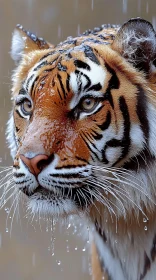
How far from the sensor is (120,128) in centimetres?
218

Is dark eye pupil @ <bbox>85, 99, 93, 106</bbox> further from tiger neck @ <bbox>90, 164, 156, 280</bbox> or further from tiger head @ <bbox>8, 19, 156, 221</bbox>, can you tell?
tiger neck @ <bbox>90, 164, 156, 280</bbox>

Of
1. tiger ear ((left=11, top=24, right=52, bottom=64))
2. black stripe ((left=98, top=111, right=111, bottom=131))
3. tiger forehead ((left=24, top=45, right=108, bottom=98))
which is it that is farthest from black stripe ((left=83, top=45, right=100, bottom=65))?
tiger ear ((left=11, top=24, right=52, bottom=64))

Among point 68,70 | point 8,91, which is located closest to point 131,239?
point 68,70

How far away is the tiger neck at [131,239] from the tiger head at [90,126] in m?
0.05

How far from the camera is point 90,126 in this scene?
2.16m

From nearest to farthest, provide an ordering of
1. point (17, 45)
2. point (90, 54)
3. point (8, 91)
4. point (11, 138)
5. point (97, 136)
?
point (97, 136)
point (90, 54)
point (11, 138)
point (17, 45)
point (8, 91)

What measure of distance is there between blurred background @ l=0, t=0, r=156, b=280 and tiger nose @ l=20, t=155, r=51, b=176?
4720mm

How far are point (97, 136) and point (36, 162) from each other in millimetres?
239

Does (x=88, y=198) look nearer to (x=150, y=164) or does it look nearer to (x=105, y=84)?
(x=150, y=164)

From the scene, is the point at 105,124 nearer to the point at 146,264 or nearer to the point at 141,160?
the point at 141,160

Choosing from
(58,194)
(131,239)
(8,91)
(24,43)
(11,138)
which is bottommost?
(131,239)

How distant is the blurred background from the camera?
23.1 ft

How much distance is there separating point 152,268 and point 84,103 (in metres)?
0.64

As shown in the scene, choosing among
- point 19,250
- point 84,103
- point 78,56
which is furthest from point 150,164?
point 19,250
